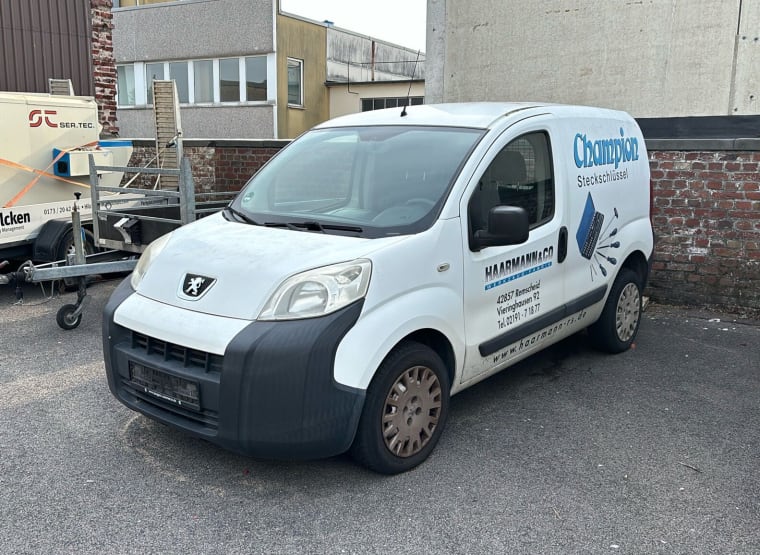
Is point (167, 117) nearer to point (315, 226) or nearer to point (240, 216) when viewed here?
point (240, 216)

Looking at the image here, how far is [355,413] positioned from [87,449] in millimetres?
1692

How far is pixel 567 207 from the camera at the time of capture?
188 inches

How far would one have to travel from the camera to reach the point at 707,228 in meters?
7.21

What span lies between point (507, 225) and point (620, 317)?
2381mm

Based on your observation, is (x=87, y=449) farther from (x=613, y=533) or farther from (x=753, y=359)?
(x=753, y=359)

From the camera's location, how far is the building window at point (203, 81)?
82.3ft

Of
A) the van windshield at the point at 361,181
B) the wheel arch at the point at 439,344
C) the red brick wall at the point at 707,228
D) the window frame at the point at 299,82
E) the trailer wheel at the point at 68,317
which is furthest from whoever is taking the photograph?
the window frame at the point at 299,82

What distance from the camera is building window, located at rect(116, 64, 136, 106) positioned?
2659 cm

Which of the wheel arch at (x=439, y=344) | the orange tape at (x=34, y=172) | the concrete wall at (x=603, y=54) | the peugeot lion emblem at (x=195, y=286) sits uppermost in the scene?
the concrete wall at (x=603, y=54)

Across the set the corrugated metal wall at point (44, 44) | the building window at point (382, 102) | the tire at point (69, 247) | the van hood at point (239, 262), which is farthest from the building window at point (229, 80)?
the van hood at point (239, 262)

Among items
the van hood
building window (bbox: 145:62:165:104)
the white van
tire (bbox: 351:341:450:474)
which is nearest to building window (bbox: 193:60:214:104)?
building window (bbox: 145:62:165:104)

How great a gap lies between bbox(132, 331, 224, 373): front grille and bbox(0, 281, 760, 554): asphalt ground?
2.18 ft

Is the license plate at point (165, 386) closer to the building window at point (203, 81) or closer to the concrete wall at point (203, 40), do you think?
the concrete wall at point (203, 40)

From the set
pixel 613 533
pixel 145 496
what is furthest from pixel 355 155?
pixel 613 533
